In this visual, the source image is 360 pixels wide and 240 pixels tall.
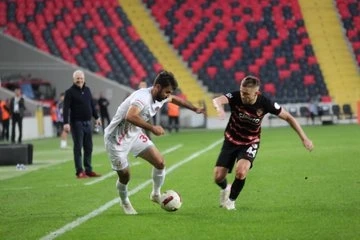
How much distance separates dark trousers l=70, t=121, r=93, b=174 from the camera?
60.5 ft

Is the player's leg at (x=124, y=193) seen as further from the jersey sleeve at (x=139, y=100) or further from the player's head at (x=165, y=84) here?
the player's head at (x=165, y=84)

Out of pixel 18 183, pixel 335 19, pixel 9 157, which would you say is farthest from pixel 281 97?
pixel 18 183

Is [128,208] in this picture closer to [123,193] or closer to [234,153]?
[123,193]

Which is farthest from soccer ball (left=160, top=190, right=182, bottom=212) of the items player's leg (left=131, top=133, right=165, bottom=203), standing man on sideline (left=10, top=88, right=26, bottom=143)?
standing man on sideline (left=10, top=88, right=26, bottom=143)

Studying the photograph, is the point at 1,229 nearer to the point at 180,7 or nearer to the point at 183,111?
A: the point at 183,111

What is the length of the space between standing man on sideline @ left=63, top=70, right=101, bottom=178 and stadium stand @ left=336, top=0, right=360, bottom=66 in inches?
1206

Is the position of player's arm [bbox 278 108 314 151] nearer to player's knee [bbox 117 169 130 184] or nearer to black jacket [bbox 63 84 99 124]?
player's knee [bbox 117 169 130 184]

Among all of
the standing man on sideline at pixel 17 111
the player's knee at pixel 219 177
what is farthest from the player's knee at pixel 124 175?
the standing man on sideline at pixel 17 111

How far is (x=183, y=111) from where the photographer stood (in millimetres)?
43969

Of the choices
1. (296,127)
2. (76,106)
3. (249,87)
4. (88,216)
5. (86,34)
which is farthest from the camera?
(86,34)

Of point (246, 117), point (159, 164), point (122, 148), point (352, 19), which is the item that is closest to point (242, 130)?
point (246, 117)

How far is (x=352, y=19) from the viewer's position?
4906 cm

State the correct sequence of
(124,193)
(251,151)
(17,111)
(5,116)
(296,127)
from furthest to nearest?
1. (5,116)
2. (17,111)
3. (251,151)
4. (124,193)
5. (296,127)

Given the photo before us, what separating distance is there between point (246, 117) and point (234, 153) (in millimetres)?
574
